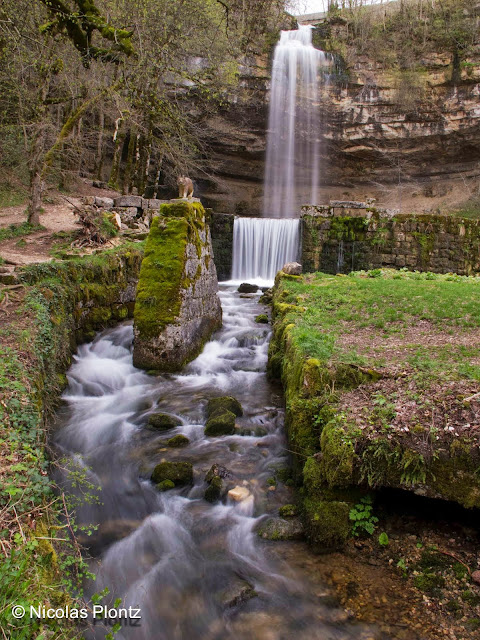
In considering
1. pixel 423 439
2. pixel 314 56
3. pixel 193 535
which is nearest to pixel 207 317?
pixel 193 535

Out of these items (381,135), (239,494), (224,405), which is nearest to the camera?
(239,494)

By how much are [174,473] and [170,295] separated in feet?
11.1

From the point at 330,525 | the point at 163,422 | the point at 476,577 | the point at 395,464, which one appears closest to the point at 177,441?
the point at 163,422

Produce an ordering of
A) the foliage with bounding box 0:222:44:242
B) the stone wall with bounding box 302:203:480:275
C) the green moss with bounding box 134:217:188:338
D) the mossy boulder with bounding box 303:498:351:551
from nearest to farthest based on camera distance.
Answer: the mossy boulder with bounding box 303:498:351:551 < the green moss with bounding box 134:217:188:338 < the foliage with bounding box 0:222:44:242 < the stone wall with bounding box 302:203:480:275

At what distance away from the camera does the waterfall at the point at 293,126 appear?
25.0m

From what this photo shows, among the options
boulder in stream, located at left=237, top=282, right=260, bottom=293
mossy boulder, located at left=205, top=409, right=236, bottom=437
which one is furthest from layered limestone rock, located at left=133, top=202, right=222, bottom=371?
boulder in stream, located at left=237, top=282, right=260, bottom=293

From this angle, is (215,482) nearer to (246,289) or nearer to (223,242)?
(246,289)

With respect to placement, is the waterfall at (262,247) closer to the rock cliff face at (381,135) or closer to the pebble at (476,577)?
the rock cliff face at (381,135)

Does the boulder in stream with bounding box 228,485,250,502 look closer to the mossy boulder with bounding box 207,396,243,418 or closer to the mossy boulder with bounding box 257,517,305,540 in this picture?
the mossy boulder with bounding box 257,517,305,540

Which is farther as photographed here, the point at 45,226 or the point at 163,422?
the point at 45,226

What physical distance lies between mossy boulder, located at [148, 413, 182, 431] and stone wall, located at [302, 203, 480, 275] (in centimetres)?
1276

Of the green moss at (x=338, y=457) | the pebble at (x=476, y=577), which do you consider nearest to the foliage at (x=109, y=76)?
the green moss at (x=338, y=457)

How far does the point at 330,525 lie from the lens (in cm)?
358

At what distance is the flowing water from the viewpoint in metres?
3.18
